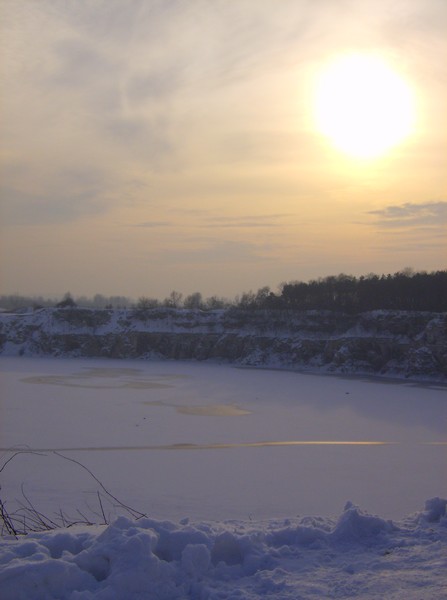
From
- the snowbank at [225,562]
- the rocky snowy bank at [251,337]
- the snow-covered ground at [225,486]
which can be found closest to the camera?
the snowbank at [225,562]

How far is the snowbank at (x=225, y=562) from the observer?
3494 mm

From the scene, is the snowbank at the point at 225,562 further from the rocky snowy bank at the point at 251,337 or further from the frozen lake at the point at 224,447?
the rocky snowy bank at the point at 251,337

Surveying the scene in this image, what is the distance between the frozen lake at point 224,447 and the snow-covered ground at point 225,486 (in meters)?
0.05

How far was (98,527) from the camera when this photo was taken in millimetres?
4629

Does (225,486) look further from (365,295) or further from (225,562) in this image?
(365,295)

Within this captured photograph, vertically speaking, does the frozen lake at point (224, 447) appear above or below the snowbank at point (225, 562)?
below

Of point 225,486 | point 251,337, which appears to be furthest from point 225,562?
point 251,337

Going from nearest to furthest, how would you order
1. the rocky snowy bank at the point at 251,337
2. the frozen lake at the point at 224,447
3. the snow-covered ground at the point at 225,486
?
the snow-covered ground at the point at 225,486 → the frozen lake at the point at 224,447 → the rocky snowy bank at the point at 251,337

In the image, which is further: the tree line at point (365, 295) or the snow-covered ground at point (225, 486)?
the tree line at point (365, 295)

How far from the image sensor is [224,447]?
46.8 ft

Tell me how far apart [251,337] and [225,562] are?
44.6 m

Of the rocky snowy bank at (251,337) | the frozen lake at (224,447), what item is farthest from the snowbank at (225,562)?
the rocky snowy bank at (251,337)

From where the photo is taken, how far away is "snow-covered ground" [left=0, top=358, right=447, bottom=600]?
12.0 ft

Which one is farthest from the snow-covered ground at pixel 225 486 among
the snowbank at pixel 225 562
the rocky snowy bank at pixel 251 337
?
the rocky snowy bank at pixel 251 337
